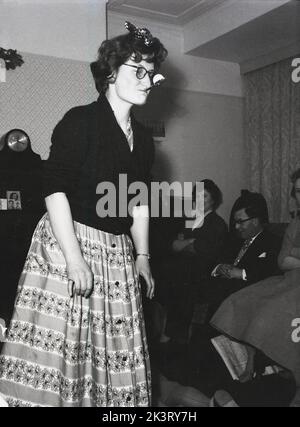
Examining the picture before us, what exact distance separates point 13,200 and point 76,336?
6.37 feet

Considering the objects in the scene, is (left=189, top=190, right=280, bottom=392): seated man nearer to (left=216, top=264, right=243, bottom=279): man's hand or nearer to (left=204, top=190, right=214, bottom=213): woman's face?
(left=216, top=264, right=243, bottom=279): man's hand

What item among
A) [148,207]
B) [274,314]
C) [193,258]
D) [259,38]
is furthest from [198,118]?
[148,207]

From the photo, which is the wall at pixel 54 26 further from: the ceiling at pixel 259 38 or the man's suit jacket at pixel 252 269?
the man's suit jacket at pixel 252 269

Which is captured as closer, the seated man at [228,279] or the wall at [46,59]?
the seated man at [228,279]

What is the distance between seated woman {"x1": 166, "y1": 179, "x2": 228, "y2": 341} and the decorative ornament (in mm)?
1663

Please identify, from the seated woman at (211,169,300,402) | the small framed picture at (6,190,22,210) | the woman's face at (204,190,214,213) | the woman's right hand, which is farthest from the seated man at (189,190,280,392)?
the woman's right hand

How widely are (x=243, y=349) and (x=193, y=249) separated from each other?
1.15m

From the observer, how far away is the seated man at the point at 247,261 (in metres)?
2.71

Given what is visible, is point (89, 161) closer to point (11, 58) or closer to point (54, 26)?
point (11, 58)

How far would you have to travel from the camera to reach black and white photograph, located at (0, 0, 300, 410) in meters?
1.17

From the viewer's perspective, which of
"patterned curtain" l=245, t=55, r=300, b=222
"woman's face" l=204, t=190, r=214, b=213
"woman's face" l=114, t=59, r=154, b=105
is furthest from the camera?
"patterned curtain" l=245, t=55, r=300, b=222

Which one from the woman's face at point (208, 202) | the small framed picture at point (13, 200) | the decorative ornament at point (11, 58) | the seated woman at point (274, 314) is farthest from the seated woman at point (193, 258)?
the decorative ornament at point (11, 58)

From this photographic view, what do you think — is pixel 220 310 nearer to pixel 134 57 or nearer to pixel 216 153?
pixel 134 57

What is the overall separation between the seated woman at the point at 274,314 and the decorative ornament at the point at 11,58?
2.07 m
